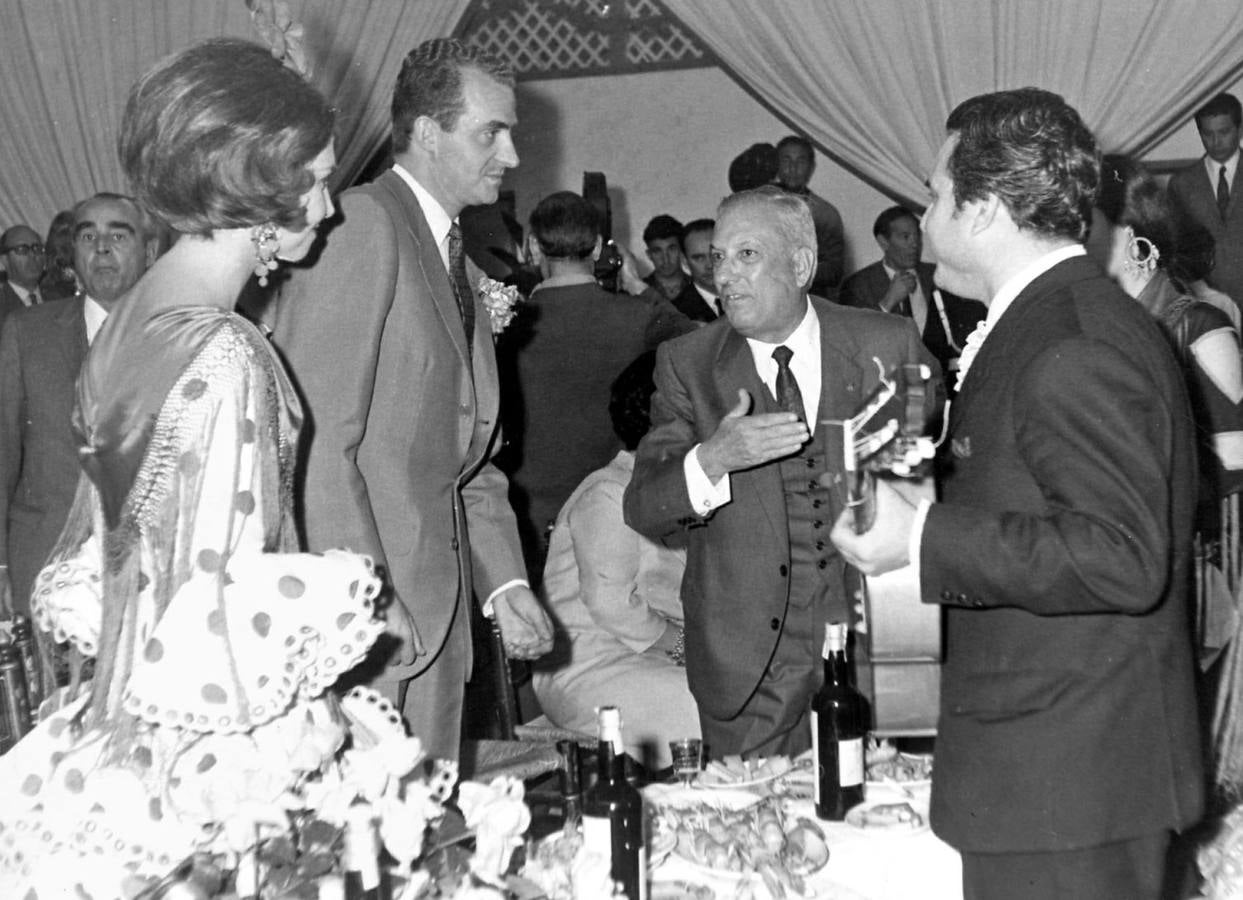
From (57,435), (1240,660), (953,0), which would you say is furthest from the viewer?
(953,0)

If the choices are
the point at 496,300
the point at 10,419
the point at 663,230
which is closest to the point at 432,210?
the point at 496,300

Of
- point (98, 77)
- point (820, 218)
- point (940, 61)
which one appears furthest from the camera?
point (98, 77)

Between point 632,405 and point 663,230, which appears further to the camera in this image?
point 663,230

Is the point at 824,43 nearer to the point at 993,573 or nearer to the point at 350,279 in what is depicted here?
the point at 350,279

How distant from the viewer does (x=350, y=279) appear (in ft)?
7.74

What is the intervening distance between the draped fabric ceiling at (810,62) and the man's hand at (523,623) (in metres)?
2.62

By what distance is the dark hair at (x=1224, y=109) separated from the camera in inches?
256

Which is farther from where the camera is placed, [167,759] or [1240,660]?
[1240,660]

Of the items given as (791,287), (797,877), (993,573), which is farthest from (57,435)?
(993,573)

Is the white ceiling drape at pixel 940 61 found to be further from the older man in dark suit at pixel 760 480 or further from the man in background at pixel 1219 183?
the older man in dark suit at pixel 760 480

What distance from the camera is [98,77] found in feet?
19.0

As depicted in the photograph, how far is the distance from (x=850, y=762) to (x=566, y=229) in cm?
242

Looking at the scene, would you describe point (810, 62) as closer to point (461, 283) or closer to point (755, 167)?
point (755, 167)

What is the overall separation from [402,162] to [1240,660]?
2172 millimetres
